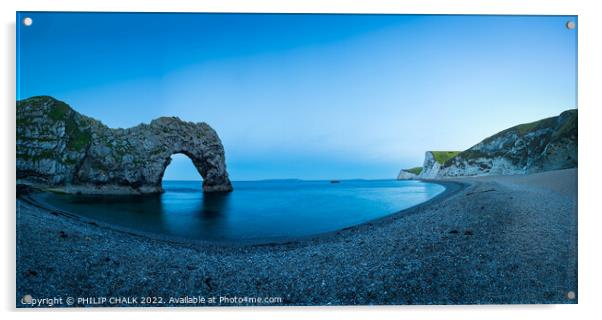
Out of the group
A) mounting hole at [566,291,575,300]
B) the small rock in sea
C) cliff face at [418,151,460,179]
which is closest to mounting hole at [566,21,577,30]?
cliff face at [418,151,460,179]

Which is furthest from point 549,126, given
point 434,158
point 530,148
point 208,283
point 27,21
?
point 27,21

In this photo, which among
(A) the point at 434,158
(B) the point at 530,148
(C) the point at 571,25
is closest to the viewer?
(C) the point at 571,25

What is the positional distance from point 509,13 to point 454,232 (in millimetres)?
4391

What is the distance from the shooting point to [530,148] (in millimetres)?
5109

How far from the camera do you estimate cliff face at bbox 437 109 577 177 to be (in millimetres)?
4715

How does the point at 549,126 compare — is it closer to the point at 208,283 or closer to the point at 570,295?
the point at 570,295

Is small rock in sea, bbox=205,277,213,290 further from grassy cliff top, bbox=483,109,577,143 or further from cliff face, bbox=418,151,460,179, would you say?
grassy cliff top, bbox=483,109,577,143

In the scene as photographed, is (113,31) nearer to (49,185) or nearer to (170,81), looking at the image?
(170,81)

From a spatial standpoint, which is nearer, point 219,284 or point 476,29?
point 219,284

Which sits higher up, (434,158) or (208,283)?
(434,158)

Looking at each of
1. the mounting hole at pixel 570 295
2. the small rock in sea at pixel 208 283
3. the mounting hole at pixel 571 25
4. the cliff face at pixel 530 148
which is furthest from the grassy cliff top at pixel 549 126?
the small rock in sea at pixel 208 283
